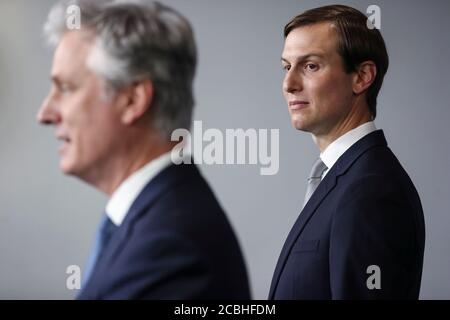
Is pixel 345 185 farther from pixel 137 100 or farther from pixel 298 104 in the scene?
pixel 137 100

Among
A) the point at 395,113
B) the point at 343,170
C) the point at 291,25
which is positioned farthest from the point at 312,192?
the point at 395,113

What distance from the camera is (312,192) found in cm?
135

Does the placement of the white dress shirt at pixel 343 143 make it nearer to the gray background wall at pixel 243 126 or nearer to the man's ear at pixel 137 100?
the gray background wall at pixel 243 126

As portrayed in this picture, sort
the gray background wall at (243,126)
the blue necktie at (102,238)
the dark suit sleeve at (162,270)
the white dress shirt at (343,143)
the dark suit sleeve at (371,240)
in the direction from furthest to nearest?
the gray background wall at (243,126), the white dress shirt at (343,143), the dark suit sleeve at (371,240), the blue necktie at (102,238), the dark suit sleeve at (162,270)

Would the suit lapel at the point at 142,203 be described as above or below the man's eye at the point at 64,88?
below

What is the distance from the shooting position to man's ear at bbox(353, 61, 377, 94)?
1355 mm

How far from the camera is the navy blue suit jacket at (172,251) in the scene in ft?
2.43

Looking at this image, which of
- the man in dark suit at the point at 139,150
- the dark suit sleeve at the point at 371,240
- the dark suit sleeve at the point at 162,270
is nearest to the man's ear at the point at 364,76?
the dark suit sleeve at the point at 371,240

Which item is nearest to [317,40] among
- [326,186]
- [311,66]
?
[311,66]

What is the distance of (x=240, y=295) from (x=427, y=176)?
1006 millimetres

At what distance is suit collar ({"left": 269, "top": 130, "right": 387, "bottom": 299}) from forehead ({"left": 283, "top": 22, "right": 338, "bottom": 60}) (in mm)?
186

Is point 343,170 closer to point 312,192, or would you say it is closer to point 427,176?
point 312,192

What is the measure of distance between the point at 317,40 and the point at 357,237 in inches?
16.3

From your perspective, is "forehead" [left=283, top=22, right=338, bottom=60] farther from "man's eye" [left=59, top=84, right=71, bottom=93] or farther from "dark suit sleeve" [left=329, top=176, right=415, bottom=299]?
"man's eye" [left=59, top=84, right=71, bottom=93]
